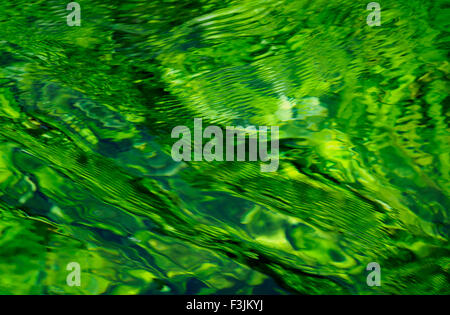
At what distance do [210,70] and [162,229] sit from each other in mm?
522

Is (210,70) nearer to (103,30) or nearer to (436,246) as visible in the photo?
(103,30)

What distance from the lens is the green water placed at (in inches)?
31.5

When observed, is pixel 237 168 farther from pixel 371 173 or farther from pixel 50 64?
pixel 50 64

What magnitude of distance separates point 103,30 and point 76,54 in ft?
0.37

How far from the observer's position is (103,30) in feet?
4.42

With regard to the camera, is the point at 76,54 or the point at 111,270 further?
the point at 76,54

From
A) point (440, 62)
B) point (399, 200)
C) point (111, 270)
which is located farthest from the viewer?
point (440, 62)

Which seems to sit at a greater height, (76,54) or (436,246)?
(76,54)

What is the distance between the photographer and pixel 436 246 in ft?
2.92

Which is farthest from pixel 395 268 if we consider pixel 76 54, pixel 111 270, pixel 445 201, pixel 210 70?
pixel 76 54

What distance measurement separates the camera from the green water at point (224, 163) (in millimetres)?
801

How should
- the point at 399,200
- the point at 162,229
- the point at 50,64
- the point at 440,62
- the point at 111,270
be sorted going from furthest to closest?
the point at 50,64 → the point at 440,62 → the point at 399,200 → the point at 162,229 → the point at 111,270

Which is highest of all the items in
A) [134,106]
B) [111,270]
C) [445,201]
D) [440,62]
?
[440,62]

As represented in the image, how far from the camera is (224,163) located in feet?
3.43
